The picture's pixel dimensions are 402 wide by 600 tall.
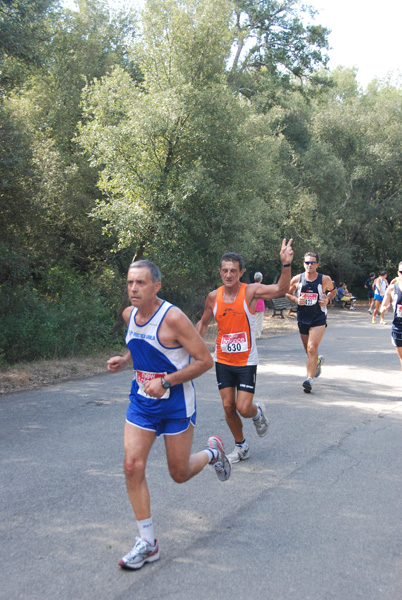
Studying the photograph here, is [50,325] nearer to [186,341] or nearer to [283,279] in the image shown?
[283,279]

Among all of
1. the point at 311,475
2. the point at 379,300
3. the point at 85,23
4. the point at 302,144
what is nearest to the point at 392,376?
the point at 311,475

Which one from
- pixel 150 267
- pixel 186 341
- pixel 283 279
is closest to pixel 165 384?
pixel 186 341

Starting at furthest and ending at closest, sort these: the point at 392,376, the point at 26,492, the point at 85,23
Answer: the point at 85,23 → the point at 392,376 → the point at 26,492

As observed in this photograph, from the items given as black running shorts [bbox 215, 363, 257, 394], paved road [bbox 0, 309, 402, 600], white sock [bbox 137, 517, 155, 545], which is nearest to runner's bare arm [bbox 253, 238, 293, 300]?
black running shorts [bbox 215, 363, 257, 394]

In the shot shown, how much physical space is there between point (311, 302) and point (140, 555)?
573 centimetres

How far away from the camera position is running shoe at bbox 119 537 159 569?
3.40 m

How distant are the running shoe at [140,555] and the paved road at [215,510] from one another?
52mm

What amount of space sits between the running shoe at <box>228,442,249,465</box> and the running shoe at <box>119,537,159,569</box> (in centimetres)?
203

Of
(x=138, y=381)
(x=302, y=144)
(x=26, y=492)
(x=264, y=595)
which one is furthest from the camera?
(x=302, y=144)

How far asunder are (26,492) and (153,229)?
366 inches

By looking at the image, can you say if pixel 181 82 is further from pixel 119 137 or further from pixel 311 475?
pixel 311 475

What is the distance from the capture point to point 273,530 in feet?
13.1

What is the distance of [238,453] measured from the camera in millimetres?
5523

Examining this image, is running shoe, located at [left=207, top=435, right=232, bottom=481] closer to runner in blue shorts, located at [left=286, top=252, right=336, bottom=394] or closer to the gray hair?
the gray hair
